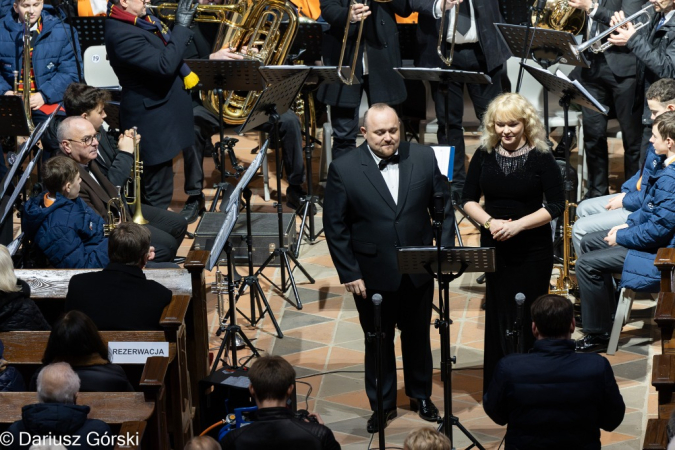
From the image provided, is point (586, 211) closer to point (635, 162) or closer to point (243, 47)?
point (635, 162)

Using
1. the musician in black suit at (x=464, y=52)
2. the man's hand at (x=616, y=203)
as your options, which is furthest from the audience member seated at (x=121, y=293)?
the musician in black suit at (x=464, y=52)

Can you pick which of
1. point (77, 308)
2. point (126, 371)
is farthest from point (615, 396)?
point (77, 308)

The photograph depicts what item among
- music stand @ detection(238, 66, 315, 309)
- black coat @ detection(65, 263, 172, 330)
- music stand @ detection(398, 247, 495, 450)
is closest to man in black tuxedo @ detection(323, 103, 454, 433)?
music stand @ detection(398, 247, 495, 450)

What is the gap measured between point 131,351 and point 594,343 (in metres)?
3.02

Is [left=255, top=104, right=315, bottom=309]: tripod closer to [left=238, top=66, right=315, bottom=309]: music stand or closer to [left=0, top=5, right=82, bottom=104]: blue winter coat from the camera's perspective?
[left=238, top=66, right=315, bottom=309]: music stand

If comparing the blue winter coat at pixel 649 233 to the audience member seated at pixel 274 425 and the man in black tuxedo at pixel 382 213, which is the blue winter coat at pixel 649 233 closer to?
the man in black tuxedo at pixel 382 213

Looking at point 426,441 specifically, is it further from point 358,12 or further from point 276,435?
point 358,12

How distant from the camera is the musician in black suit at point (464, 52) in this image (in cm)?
817

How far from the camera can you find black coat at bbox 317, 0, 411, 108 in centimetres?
802

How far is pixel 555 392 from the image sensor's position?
412 cm

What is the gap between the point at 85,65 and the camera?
9031 mm

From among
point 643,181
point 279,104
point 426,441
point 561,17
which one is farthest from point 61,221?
point 561,17

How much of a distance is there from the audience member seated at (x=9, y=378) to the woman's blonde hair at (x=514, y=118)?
2572 millimetres

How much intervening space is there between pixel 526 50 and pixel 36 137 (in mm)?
3283
